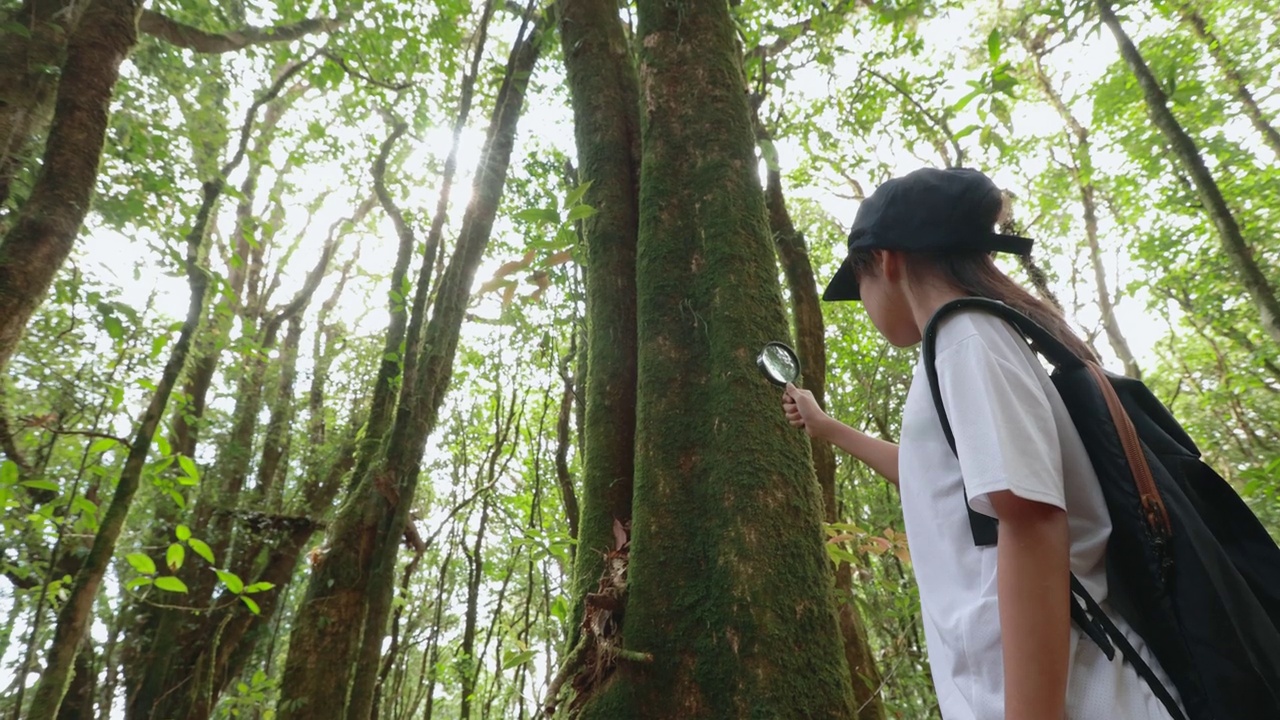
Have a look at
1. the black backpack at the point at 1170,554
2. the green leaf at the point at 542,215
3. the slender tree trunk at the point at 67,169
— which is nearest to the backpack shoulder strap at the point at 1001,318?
the black backpack at the point at 1170,554

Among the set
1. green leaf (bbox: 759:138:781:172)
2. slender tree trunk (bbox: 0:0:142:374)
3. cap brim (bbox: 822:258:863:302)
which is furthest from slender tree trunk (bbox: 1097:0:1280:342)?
slender tree trunk (bbox: 0:0:142:374)

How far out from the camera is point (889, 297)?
4.45 feet

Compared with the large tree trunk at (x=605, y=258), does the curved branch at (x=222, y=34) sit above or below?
above

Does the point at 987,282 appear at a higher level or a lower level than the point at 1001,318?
higher

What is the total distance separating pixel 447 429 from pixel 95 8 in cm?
625

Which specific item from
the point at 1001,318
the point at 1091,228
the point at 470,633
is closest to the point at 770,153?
the point at 1001,318

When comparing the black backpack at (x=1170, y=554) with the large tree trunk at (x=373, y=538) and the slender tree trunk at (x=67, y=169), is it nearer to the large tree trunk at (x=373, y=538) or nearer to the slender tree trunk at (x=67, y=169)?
the large tree trunk at (x=373, y=538)

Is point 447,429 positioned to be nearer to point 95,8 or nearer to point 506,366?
point 506,366

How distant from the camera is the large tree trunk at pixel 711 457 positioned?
1.49 metres

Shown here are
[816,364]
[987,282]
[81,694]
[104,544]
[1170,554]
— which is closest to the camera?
[1170,554]

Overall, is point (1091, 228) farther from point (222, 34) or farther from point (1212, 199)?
point (222, 34)

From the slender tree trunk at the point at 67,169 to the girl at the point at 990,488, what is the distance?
3.70 m

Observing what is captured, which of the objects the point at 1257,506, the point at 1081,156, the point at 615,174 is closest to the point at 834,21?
the point at 1081,156

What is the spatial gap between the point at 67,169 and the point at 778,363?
364 cm
